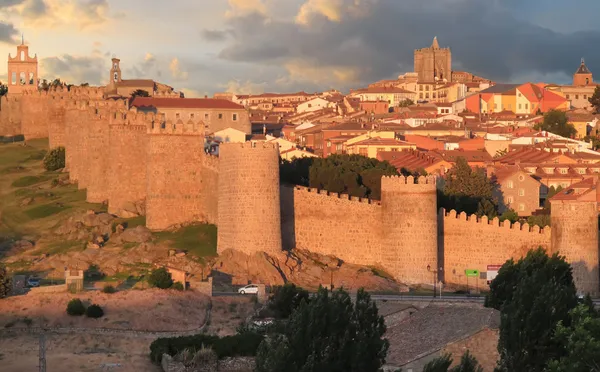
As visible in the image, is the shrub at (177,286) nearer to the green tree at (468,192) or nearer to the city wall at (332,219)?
the city wall at (332,219)

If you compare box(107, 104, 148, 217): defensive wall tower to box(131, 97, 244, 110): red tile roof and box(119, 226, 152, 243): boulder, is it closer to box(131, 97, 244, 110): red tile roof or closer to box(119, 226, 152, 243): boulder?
box(119, 226, 152, 243): boulder

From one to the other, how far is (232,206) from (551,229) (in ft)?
40.1

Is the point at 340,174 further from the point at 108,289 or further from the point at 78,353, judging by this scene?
the point at 78,353

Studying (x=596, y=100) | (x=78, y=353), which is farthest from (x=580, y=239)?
(x=596, y=100)

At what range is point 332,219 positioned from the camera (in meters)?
61.7

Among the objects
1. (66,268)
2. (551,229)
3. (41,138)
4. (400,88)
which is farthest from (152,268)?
(400,88)

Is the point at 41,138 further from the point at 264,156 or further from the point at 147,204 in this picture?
the point at 264,156

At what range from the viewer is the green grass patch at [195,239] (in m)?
61.6

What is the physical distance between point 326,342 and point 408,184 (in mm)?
18662

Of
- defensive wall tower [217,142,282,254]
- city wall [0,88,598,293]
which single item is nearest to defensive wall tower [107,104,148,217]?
city wall [0,88,598,293]

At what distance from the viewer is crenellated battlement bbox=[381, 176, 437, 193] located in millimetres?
60312

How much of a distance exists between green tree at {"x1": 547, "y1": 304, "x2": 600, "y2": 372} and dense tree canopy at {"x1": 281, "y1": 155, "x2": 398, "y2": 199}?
22630 mm

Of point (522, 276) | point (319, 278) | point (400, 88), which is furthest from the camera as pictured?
point (400, 88)

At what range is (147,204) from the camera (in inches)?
2574
